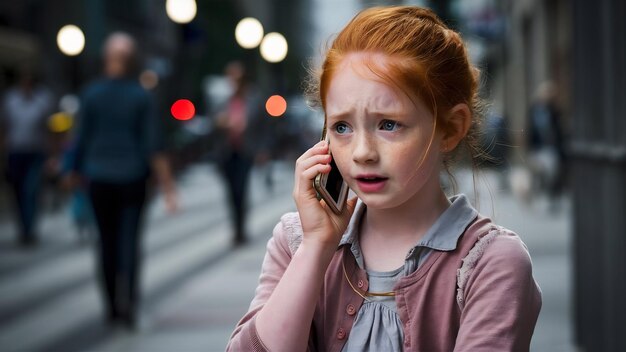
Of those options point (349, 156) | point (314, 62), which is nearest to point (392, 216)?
point (349, 156)

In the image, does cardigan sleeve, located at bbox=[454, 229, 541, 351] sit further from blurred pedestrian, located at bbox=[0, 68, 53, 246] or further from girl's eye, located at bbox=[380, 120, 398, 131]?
blurred pedestrian, located at bbox=[0, 68, 53, 246]

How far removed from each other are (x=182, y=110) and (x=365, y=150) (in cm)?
3123

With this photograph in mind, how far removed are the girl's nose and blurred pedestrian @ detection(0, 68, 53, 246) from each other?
1102cm

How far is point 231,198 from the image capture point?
11938mm

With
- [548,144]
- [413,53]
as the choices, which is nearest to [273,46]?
[548,144]

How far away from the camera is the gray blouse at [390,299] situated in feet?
6.45

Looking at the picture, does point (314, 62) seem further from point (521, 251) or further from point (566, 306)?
point (566, 306)

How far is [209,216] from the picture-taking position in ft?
52.6

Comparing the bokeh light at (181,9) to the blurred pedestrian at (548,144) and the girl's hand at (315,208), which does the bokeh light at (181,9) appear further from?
the girl's hand at (315,208)

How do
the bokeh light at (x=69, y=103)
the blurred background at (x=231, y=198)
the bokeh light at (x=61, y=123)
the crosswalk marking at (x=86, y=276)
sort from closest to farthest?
the blurred background at (x=231, y=198)
the crosswalk marking at (x=86, y=276)
the bokeh light at (x=61, y=123)
the bokeh light at (x=69, y=103)

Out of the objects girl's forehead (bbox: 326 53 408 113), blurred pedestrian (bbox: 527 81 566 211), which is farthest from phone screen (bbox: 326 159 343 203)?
blurred pedestrian (bbox: 527 81 566 211)

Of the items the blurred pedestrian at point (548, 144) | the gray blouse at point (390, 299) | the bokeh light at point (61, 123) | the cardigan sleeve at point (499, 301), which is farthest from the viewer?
the bokeh light at point (61, 123)

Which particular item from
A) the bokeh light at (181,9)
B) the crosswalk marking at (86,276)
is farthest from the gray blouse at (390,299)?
the bokeh light at (181,9)

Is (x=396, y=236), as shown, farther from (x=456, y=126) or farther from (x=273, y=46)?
(x=273, y=46)
